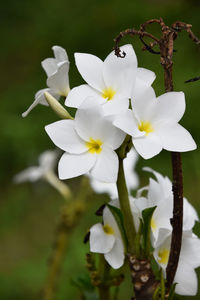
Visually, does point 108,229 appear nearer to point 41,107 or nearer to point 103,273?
point 103,273

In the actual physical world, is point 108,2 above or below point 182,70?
above

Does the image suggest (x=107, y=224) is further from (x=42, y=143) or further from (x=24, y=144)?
(x=42, y=143)

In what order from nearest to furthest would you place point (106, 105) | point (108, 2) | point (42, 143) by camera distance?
point (106, 105), point (42, 143), point (108, 2)

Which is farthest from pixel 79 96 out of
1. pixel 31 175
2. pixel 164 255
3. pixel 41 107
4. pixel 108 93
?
pixel 41 107

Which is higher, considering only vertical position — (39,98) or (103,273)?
(39,98)

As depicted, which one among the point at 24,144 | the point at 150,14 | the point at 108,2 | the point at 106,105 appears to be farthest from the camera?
the point at 108,2

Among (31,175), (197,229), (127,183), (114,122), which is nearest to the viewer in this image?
(114,122)

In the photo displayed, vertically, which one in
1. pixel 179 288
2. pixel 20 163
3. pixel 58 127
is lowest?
pixel 20 163

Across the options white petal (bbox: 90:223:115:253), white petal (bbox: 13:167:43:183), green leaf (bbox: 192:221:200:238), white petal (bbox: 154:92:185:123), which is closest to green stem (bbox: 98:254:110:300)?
white petal (bbox: 90:223:115:253)

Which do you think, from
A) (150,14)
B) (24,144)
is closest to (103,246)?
(24,144)
